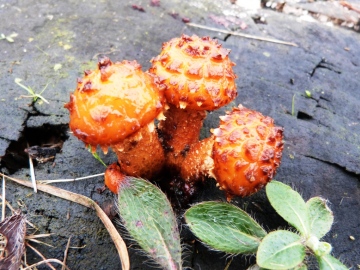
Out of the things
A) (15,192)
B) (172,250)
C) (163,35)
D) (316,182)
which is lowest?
(15,192)

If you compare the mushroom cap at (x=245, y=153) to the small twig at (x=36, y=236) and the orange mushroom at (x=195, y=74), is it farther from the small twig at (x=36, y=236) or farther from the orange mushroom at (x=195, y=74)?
the small twig at (x=36, y=236)

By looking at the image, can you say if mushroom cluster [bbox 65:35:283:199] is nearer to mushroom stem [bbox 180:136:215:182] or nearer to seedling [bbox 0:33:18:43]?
mushroom stem [bbox 180:136:215:182]

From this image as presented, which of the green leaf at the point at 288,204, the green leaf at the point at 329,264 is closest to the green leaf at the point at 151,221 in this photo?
the green leaf at the point at 288,204

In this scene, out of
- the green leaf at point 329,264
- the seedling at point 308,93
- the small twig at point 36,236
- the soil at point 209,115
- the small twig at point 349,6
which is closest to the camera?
the green leaf at point 329,264

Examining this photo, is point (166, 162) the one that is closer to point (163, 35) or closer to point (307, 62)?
point (163, 35)

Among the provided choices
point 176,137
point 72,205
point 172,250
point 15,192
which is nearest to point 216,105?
point 176,137

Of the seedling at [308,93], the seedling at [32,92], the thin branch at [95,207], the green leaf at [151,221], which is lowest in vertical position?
the thin branch at [95,207]
